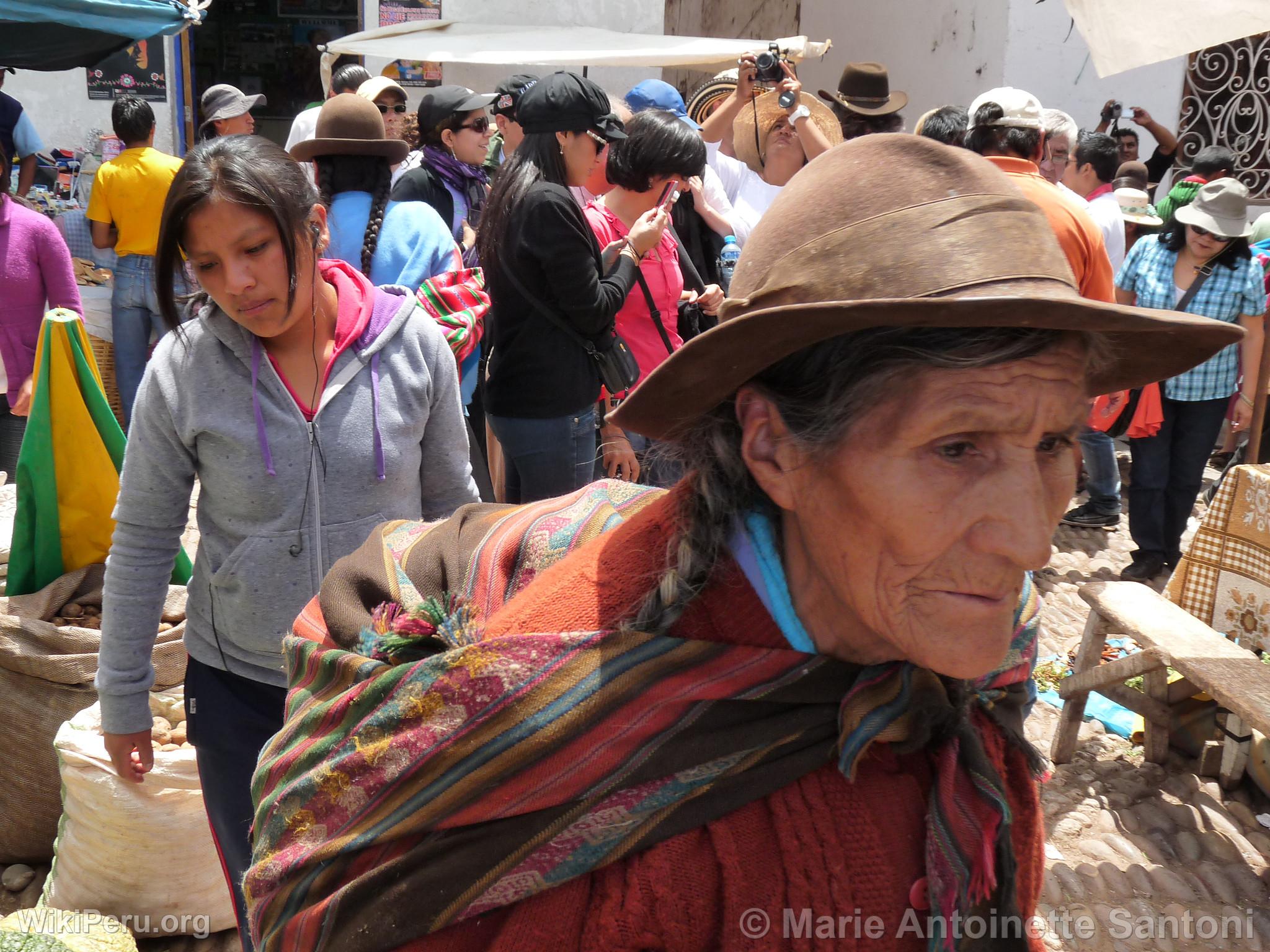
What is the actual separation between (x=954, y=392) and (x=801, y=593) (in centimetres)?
30

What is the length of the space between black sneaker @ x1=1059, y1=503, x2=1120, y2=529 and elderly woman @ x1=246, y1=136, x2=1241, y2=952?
19.9 ft

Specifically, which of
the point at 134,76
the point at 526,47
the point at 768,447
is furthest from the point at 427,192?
the point at 134,76

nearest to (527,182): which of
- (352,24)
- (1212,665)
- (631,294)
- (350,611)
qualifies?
(631,294)

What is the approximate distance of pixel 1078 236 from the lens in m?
4.11

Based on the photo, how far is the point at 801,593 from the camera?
126cm

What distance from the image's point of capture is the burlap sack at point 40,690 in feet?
10.5

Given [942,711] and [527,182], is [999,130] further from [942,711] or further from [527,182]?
[942,711]

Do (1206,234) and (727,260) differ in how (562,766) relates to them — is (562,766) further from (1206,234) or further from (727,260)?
(1206,234)

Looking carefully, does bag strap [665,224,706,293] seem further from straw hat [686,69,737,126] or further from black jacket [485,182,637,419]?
straw hat [686,69,737,126]

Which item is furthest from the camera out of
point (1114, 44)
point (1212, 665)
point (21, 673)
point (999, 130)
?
point (999, 130)

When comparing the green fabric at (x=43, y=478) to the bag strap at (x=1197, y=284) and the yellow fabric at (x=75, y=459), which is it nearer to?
the yellow fabric at (x=75, y=459)

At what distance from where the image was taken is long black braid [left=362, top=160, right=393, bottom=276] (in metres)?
3.77

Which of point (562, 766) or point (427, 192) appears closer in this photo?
point (562, 766)

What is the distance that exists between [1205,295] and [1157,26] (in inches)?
82.0
